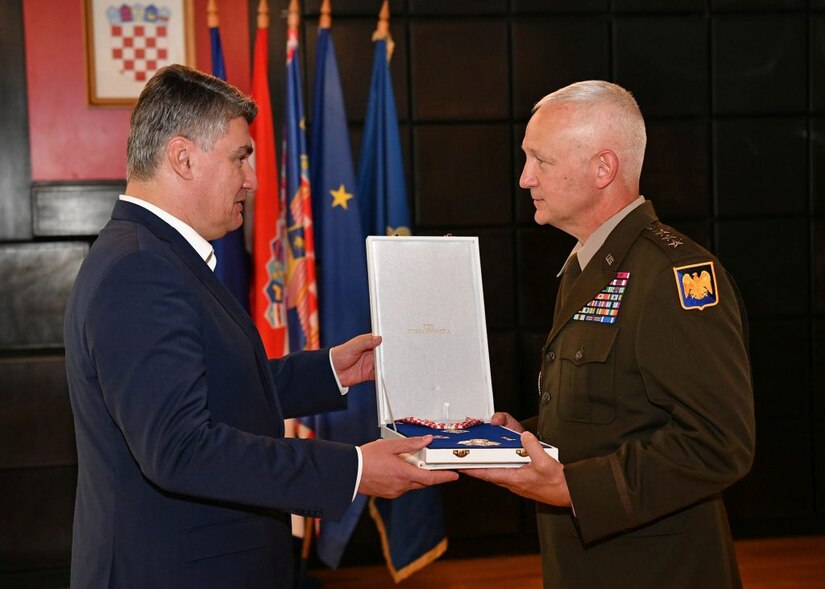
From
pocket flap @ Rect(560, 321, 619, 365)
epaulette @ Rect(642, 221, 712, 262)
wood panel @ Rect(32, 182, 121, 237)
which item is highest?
wood panel @ Rect(32, 182, 121, 237)

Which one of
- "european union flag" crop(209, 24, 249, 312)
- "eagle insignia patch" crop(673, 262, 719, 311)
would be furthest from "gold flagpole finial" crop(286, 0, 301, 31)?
"eagle insignia patch" crop(673, 262, 719, 311)

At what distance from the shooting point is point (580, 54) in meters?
4.31

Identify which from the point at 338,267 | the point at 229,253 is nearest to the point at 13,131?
the point at 229,253

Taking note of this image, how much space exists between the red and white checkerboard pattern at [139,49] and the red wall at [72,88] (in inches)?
5.7

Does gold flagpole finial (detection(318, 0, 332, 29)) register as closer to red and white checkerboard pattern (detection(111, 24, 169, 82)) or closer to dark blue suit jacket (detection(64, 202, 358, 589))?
red and white checkerboard pattern (detection(111, 24, 169, 82))

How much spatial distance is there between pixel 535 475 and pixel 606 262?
0.47 m

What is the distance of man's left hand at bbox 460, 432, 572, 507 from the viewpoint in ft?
5.57

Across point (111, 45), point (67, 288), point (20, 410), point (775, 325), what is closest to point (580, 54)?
point (775, 325)

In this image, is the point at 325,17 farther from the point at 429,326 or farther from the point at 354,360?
the point at 429,326

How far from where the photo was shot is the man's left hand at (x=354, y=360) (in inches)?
88.2

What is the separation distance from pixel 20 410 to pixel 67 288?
1.88 ft

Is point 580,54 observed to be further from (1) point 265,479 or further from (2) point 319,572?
(1) point 265,479

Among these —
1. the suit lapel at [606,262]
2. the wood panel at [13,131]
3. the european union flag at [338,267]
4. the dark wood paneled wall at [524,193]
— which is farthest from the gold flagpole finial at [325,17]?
the suit lapel at [606,262]

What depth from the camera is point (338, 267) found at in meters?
3.74
